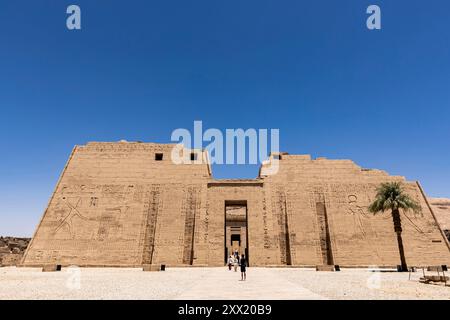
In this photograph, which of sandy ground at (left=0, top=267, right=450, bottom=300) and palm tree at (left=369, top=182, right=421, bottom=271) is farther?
palm tree at (left=369, top=182, right=421, bottom=271)

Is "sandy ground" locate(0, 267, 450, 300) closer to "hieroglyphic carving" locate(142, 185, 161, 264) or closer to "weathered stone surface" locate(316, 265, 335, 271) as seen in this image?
"weathered stone surface" locate(316, 265, 335, 271)

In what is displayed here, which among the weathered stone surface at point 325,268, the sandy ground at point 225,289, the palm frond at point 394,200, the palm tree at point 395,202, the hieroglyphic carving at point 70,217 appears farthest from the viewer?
the hieroglyphic carving at point 70,217

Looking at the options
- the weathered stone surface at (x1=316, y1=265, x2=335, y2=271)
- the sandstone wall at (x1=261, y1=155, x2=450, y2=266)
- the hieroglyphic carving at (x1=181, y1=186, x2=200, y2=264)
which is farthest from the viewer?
the hieroglyphic carving at (x1=181, y1=186, x2=200, y2=264)

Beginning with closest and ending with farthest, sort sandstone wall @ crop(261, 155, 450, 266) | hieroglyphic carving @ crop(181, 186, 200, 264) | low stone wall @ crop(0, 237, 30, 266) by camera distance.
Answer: sandstone wall @ crop(261, 155, 450, 266) → hieroglyphic carving @ crop(181, 186, 200, 264) → low stone wall @ crop(0, 237, 30, 266)

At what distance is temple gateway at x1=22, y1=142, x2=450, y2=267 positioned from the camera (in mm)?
27016

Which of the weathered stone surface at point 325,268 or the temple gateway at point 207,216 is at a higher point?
the temple gateway at point 207,216

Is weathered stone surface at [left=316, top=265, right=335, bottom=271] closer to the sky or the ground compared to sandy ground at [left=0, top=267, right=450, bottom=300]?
closer to the sky

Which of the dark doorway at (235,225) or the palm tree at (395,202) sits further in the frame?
the dark doorway at (235,225)

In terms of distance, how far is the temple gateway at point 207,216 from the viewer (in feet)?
88.6

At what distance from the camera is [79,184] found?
31.3m

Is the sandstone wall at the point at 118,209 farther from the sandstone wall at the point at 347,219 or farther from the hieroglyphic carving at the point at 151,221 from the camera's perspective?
the sandstone wall at the point at 347,219

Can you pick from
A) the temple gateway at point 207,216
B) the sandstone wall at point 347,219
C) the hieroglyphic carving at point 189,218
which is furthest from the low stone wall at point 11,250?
the sandstone wall at point 347,219

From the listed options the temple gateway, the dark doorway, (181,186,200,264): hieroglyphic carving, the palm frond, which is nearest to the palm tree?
the palm frond
